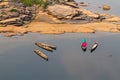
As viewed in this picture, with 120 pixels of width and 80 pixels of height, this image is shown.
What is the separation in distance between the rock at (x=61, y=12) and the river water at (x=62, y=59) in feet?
40.0

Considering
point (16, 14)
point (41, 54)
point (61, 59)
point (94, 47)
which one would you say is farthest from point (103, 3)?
point (41, 54)

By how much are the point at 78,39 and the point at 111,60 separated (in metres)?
13.8

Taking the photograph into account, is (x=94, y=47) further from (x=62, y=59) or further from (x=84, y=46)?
(x=62, y=59)

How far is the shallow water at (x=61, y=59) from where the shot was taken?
52.4 meters

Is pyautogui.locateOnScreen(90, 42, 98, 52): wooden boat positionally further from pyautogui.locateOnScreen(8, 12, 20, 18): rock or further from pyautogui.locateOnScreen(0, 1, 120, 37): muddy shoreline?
pyautogui.locateOnScreen(8, 12, 20, 18): rock

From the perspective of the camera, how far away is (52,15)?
282 ft

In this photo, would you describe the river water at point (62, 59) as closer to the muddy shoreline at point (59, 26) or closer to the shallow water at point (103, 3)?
the muddy shoreline at point (59, 26)

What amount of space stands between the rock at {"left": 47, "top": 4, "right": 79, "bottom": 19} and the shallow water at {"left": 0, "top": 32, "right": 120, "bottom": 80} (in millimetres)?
12969

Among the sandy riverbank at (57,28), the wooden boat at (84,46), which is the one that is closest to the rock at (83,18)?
the sandy riverbank at (57,28)

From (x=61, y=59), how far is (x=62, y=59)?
9.1 inches

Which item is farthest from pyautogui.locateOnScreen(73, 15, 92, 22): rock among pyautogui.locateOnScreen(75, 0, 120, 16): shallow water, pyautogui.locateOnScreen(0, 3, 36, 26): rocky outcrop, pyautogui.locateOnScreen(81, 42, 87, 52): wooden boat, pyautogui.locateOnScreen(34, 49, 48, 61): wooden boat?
pyautogui.locateOnScreen(34, 49, 48, 61): wooden boat

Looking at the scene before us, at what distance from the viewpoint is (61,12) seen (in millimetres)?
85750

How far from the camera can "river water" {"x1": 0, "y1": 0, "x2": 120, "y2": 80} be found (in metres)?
52.5

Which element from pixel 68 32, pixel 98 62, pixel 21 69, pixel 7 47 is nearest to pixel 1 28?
pixel 7 47
